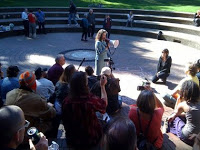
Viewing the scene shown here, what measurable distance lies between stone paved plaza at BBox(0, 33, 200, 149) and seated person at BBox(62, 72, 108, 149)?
3.08 metres

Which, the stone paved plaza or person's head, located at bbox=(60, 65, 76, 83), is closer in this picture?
person's head, located at bbox=(60, 65, 76, 83)

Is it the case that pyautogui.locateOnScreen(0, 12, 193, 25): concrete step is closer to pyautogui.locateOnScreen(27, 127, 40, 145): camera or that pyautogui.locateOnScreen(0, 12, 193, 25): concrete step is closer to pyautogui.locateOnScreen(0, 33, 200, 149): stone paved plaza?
pyautogui.locateOnScreen(0, 33, 200, 149): stone paved plaza

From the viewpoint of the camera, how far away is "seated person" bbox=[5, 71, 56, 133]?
3.61 meters

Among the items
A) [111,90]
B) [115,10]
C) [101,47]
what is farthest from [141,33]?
[111,90]

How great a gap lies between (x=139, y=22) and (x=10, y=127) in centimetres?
1529

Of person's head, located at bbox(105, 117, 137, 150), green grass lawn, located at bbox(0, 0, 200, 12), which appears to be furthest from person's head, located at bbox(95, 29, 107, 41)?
green grass lawn, located at bbox(0, 0, 200, 12)

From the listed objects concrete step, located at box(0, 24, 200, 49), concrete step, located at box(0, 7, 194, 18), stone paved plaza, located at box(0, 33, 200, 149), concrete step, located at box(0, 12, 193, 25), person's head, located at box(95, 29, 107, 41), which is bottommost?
stone paved plaza, located at box(0, 33, 200, 149)

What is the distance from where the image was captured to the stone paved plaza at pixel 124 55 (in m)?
8.04

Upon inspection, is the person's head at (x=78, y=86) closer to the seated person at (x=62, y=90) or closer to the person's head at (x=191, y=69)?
the seated person at (x=62, y=90)

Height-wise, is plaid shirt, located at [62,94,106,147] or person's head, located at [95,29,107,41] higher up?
person's head, located at [95,29,107,41]

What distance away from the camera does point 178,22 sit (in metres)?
15.8

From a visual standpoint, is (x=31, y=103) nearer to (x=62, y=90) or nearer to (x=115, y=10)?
(x=62, y=90)

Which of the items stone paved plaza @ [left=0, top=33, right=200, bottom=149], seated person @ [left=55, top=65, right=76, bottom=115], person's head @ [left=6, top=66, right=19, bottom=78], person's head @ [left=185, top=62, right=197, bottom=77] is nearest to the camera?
seated person @ [left=55, top=65, right=76, bottom=115]

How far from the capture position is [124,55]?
10.9 meters
